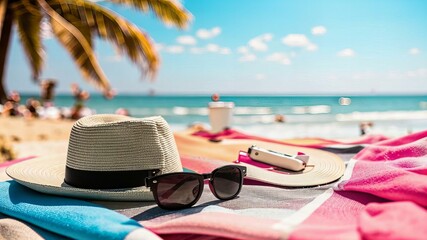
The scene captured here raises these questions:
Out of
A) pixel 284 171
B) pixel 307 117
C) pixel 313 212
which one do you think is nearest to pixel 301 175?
pixel 284 171

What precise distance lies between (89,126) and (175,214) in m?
0.32

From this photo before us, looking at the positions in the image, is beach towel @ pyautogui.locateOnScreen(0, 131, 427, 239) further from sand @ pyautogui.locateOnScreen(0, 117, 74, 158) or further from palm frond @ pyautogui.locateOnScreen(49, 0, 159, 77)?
palm frond @ pyautogui.locateOnScreen(49, 0, 159, 77)

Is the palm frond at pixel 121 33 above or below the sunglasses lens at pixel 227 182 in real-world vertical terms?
above

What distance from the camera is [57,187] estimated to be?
1.04 meters

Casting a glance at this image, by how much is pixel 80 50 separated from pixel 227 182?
233 inches

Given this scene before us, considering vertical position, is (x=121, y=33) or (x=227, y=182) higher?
(x=121, y=33)

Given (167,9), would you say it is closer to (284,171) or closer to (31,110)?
(284,171)

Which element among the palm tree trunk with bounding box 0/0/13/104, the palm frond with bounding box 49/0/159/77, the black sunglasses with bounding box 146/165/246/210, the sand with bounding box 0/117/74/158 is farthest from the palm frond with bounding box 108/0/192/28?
the black sunglasses with bounding box 146/165/246/210

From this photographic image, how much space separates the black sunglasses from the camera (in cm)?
96

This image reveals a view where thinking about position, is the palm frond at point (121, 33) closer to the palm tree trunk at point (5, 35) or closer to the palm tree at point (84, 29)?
the palm tree at point (84, 29)

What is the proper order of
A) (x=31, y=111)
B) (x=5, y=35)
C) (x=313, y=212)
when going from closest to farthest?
(x=313, y=212) → (x=5, y=35) → (x=31, y=111)

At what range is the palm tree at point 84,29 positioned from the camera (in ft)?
21.3

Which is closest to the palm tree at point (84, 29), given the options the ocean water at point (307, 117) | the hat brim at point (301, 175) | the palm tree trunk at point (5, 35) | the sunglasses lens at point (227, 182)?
the palm tree trunk at point (5, 35)

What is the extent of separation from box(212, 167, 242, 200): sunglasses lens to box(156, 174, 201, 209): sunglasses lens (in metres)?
0.07
